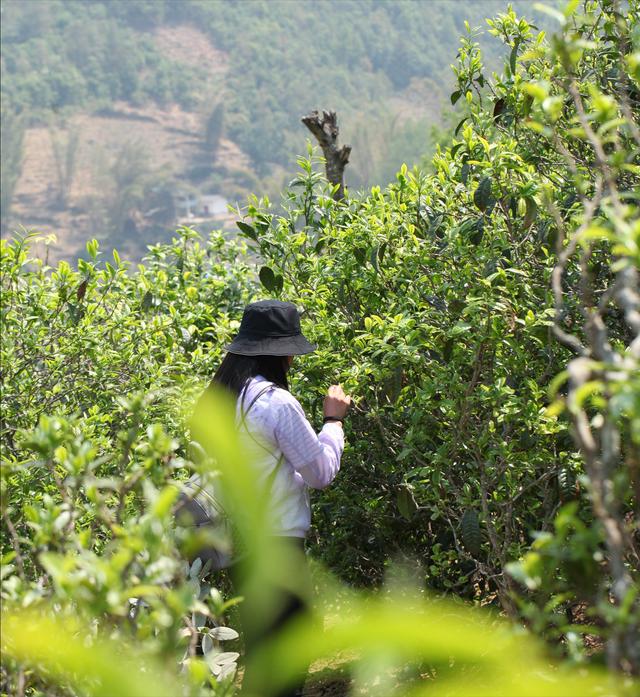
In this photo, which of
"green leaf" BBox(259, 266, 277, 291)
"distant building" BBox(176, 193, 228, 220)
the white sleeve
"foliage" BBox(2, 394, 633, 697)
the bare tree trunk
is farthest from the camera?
"distant building" BBox(176, 193, 228, 220)

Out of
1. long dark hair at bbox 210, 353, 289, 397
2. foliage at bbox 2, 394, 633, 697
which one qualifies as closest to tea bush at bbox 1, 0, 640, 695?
long dark hair at bbox 210, 353, 289, 397

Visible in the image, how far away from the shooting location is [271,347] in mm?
2963

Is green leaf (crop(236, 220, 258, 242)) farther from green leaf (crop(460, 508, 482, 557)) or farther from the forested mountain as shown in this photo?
the forested mountain

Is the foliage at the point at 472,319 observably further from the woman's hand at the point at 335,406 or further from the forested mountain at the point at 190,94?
the forested mountain at the point at 190,94

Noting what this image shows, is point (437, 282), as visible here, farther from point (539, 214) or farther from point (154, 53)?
point (154, 53)

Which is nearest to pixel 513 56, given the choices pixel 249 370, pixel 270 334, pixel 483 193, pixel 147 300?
pixel 483 193

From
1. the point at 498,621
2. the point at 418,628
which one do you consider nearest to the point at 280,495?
the point at 498,621

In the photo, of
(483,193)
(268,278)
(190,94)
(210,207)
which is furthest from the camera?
(190,94)

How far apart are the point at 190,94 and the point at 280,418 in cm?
12494

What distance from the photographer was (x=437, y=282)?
3371mm

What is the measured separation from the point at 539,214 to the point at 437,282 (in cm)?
38

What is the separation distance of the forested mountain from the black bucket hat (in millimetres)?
91036

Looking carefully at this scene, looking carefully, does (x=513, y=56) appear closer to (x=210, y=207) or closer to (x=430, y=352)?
(x=430, y=352)

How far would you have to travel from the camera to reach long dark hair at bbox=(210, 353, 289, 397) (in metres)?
2.95
